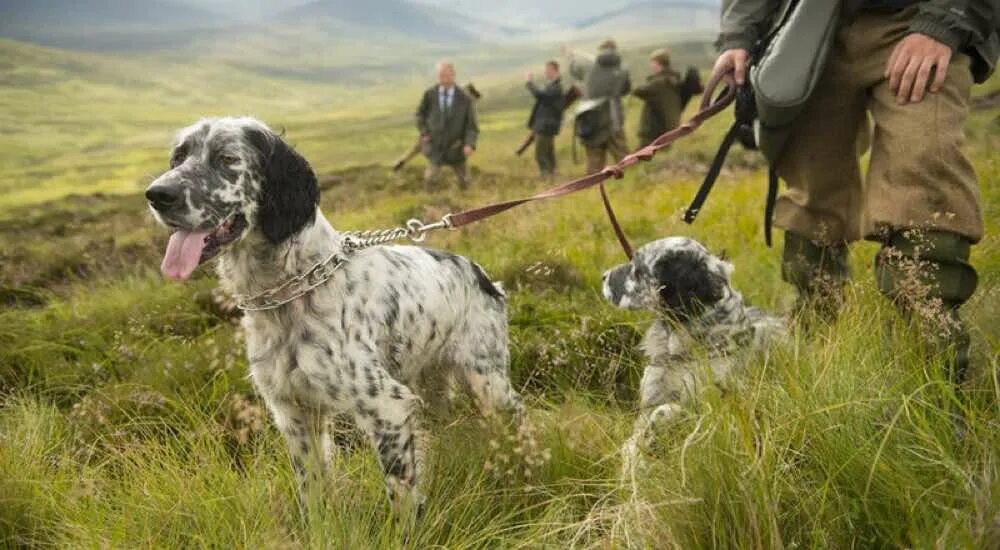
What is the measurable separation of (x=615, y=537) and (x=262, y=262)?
5.73ft

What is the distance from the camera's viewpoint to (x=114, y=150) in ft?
91.2

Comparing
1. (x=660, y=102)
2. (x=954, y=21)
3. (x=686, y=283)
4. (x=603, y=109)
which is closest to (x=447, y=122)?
(x=603, y=109)

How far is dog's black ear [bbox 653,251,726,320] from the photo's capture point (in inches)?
143

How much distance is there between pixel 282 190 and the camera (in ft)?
9.57

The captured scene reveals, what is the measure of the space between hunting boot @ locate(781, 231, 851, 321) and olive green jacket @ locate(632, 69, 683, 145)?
12.8 metres

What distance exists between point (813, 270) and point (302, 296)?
2700 millimetres

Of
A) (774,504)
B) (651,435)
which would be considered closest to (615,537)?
(774,504)

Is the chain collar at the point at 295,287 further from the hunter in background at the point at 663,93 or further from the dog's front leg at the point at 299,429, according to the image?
the hunter in background at the point at 663,93

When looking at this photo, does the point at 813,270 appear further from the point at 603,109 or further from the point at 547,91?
the point at 547,91

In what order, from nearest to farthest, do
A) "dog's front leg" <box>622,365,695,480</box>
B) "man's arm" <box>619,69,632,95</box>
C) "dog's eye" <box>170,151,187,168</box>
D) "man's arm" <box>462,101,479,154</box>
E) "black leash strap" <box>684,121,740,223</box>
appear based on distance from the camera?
"dog's front leg" <box>622,365,695,480</box> → "dog's eye" <box>170,151,187,168</box> → "black leash strap" <box>684,121,740,223</box> → "man's arm" <box>462,101,479,154</box> → "man's arm" <box>619,69,632,95</box>

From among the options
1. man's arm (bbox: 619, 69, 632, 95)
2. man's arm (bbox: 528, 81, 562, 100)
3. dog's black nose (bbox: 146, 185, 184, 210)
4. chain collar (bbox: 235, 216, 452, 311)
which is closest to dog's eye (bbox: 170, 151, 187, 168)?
dog's black nose (bbox: 146, 185, 184, 210)

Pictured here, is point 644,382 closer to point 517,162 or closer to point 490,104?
point 517,162

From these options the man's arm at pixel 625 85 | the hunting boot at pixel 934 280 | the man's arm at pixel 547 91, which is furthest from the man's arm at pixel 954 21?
the man's arm at pixel 547 91

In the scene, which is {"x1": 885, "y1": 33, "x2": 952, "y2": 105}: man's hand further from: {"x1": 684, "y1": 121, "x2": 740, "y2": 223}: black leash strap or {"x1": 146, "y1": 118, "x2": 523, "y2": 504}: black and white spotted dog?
{"x1": 146, "y1": 118, "x2": 523, "y2": 504}: black and white spotted dog
